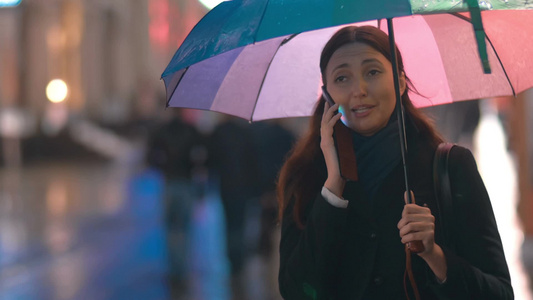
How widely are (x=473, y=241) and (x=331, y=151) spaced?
1.66ft

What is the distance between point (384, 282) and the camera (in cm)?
230

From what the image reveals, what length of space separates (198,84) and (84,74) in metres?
35.3

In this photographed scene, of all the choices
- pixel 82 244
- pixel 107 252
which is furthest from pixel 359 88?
pixel 82 244

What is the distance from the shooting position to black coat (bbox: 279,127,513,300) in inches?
87.4

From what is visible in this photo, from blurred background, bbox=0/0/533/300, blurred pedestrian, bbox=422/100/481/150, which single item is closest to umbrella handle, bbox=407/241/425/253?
blurred background, bbox=0/0/533/300

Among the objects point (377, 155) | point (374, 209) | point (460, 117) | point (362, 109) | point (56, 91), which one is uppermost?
point (56, 91)

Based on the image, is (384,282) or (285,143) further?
(285,143)

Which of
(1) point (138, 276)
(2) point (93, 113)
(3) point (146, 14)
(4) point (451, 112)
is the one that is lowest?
(1) point (138, 276)

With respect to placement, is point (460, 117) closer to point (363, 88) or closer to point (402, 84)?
point (402, 84)

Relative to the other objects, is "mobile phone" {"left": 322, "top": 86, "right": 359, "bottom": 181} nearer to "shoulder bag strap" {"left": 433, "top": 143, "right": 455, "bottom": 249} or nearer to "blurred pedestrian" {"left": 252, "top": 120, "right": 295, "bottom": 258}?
"shoulder bag strap" {"left": 433, "top": 143, "right": 455, "bottom": 249}

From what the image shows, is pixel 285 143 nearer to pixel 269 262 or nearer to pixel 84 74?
pixel 269 262

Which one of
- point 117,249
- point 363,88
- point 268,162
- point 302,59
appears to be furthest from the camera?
point 117,249

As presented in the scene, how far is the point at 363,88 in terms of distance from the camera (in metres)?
2.35

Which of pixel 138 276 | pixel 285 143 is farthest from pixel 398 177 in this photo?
pixel 138 276
